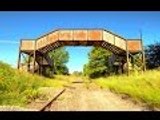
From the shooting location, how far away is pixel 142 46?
96.0 ft

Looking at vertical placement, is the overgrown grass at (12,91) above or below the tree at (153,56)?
below

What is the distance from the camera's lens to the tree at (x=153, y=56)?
26.7 m

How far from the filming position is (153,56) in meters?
29.0

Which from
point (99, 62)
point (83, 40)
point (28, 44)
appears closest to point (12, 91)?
point (83, 40)

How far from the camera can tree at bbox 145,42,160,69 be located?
26.7m

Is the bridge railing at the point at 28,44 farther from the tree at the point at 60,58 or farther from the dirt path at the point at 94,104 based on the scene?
the tree at the point at 60,58

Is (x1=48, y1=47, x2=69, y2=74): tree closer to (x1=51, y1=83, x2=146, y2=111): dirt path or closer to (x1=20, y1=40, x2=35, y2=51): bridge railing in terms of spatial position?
(x1=20, y1=40, x2=35, y2=51): bridge railing

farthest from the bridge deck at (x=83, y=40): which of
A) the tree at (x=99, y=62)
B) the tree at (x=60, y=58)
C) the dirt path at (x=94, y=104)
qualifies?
the tree at (x=60, y=58)

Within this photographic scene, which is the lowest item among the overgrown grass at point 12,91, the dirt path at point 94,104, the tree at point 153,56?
the dirt path at point 94,104
